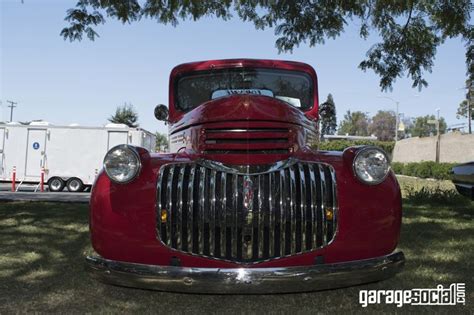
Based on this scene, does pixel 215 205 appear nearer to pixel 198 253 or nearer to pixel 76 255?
pixel 198 253

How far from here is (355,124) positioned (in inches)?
4345

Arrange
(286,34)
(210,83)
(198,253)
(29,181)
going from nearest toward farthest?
1. (198,253)
2. (210,83)
3. (286,34)
4. (29,181)

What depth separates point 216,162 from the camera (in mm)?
3262

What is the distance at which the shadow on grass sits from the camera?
3.41 m

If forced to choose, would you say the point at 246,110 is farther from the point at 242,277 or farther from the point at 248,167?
the point at 242,277

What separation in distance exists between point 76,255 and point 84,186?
44.1ft

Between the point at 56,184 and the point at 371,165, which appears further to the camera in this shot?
the point at 56,184

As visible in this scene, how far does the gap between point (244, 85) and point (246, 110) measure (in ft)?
4.66

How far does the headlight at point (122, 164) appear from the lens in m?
3.05

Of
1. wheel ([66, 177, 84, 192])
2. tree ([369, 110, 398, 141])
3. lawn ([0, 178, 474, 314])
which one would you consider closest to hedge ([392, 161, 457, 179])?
wheel ([66, 177, 84, 192])

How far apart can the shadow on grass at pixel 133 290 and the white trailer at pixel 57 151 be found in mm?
10747

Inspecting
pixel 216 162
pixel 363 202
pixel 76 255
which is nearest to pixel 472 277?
pixel 363 202

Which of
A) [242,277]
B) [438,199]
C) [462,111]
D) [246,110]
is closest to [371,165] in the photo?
[246,110]

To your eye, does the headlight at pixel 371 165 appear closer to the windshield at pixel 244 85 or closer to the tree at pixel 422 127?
the windshield at pixel 244 85
